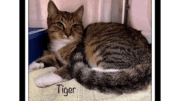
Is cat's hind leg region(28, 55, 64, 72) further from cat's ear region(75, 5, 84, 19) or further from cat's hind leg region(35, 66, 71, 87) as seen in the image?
cat's ear region(75, 5, 84, 19)

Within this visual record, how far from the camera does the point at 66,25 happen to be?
3.49 ft

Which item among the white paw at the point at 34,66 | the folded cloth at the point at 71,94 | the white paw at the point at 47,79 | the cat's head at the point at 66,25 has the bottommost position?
the folded cloth at the point at 71,94

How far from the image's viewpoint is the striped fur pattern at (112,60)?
0.88 metres

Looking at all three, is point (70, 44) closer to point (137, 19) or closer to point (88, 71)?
point (88, 71)

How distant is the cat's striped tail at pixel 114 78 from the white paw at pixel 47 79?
114 millimetres

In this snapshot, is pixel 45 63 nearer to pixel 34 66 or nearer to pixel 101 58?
pixel 34 66

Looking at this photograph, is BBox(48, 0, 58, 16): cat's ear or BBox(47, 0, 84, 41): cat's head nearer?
BBox(48, 0, 58, 16): cat's ear

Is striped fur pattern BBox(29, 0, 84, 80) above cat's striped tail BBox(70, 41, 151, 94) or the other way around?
above

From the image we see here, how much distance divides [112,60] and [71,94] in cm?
40

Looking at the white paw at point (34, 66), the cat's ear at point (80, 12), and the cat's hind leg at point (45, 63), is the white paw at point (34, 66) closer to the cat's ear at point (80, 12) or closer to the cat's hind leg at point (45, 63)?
the cat's hind leg at point (45, 63)

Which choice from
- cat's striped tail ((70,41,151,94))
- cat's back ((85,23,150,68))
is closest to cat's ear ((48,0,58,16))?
cat's back ((85,23,150,68))

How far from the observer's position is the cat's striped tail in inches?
34.2
